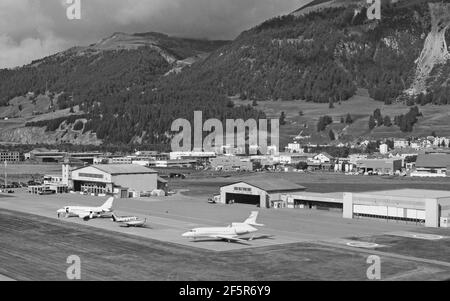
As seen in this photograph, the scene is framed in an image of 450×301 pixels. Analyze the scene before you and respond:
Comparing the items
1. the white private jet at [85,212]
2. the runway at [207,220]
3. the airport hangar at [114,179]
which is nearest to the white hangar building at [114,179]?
the airport hangar at [114,179]

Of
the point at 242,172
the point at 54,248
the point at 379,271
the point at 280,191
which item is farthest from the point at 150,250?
the point at 242,172

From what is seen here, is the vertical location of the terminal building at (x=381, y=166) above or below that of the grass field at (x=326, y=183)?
above

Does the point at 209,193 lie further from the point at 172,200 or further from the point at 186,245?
the point at 186,245

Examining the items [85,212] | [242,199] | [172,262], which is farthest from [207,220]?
[172,262]

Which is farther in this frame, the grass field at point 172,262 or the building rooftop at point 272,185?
the building rooftop at point 272,185

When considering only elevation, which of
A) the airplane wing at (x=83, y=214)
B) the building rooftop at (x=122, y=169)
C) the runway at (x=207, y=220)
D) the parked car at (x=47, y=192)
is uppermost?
the building rooftop at (x=122, y=169)

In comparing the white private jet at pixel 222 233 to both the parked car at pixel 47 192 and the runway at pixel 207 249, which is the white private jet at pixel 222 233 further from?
the parked car at pixel 47 192

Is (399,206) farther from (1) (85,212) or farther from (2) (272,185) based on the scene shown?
(1) (85,212)

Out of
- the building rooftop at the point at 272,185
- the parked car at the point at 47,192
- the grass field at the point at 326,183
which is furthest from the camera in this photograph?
the grass field at the point at 326,183
